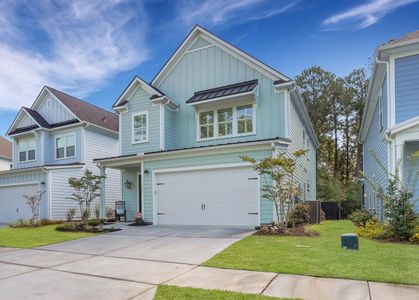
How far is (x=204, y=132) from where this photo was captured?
48.1 ft

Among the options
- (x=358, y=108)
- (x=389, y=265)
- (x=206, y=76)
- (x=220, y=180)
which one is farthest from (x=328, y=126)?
(x=389, y=265)

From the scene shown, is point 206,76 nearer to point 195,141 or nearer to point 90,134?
point 195,141

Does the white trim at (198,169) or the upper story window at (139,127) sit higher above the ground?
the upper story window at (139,127)

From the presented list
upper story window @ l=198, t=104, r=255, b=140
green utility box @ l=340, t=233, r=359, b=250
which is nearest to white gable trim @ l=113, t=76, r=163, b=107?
upper story window @ l=198, t=104, r=255, b=140

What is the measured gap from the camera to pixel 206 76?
14922 mm

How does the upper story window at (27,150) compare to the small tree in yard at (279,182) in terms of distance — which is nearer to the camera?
the small tree in yard at (279,182)

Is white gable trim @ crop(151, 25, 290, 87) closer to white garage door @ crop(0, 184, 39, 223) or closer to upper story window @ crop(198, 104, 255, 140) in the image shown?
upper story window @ crop(198, 104, 255, 140)

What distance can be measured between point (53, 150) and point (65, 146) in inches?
43.0

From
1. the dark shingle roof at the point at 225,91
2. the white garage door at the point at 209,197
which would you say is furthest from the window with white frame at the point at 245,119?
the white garage door at the point at 209,197

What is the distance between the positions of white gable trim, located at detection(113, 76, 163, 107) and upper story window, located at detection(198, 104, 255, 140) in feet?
9.22

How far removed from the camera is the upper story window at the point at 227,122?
44.9 feet

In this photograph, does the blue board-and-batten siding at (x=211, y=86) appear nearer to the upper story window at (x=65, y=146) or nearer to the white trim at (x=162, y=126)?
the white trim at (x=162, y=126)

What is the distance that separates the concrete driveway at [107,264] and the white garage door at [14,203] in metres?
11.1

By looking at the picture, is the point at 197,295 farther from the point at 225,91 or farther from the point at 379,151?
the point at 379,151
